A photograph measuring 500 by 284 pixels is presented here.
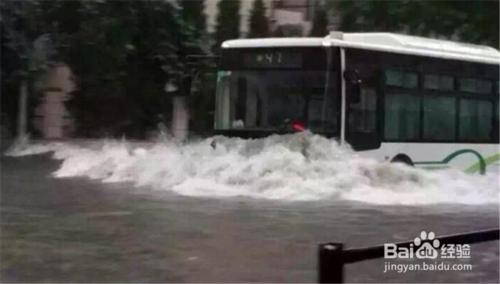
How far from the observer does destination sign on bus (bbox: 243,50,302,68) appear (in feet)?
50.6

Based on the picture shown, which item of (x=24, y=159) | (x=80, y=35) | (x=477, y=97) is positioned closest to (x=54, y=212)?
(x=477, y=97)

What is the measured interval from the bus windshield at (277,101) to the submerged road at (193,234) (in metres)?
1.96

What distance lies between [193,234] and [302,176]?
14.6 ft

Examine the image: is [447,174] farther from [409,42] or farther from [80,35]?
[80,35]

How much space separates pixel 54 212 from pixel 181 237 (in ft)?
9.26

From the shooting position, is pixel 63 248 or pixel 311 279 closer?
pixel 311 279

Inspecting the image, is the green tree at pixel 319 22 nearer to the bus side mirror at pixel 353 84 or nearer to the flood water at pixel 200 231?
the bus side mirror at pixel 353 84

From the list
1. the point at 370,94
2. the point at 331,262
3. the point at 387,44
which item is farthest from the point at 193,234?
the point at 387,44

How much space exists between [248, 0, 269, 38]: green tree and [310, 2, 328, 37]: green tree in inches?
53.6

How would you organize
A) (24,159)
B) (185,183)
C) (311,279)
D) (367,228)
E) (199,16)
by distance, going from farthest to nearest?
(199,16)
(24,159)
(185,183)
(367,228)
(311,279)

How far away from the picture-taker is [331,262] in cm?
420

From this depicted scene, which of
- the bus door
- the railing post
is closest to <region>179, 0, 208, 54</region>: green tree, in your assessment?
the bus door

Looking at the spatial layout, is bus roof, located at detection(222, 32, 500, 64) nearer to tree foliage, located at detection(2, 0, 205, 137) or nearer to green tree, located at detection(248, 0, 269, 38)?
green tree, located at detection(248, 0, 269, 38)

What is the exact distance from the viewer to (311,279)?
796 cm
